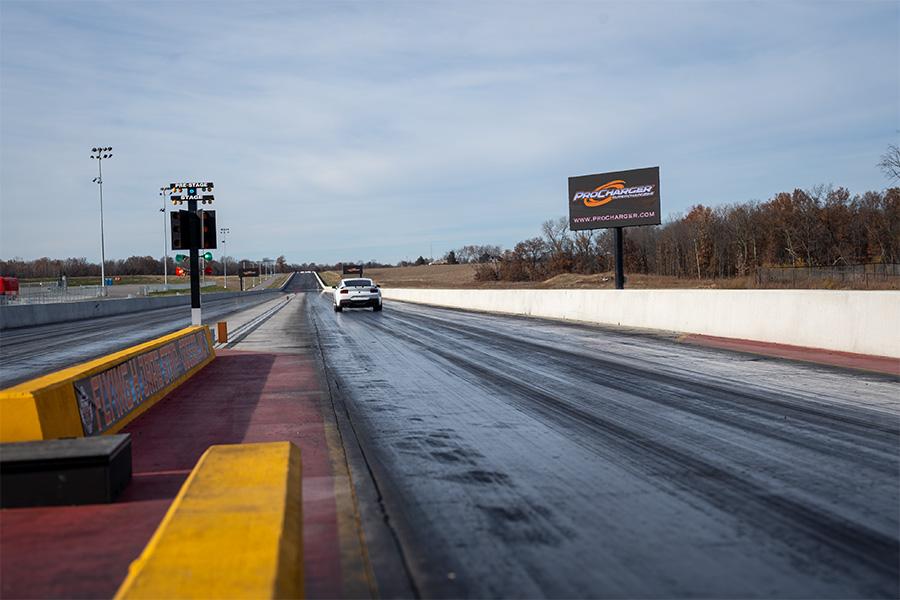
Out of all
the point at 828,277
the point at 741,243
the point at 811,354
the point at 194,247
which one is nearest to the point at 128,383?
the point at 194,247

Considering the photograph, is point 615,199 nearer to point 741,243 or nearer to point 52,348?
point 52,348

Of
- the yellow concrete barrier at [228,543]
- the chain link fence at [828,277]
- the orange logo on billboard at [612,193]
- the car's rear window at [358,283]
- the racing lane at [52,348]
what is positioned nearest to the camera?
the yellow concrete barrier at [228,543]

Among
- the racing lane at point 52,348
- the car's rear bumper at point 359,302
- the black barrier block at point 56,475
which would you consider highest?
the car's rear bumper at point 359,302

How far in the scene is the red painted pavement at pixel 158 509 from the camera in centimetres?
327

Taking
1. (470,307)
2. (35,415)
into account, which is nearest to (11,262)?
(470,307)

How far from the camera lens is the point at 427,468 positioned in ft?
17.9

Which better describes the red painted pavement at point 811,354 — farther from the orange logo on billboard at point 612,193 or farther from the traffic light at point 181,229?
the orange logo on billboard at point 612,193

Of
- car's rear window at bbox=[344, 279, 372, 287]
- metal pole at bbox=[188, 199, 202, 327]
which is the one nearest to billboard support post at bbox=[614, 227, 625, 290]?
car's rear window at bbox=[344, 279, 372, 287]

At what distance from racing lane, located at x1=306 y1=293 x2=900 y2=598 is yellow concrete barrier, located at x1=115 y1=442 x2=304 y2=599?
2.26 feet

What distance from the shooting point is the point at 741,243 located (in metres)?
99.4

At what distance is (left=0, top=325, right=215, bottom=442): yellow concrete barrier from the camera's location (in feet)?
17.4

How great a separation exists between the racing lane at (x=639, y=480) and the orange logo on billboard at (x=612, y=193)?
75.0ft

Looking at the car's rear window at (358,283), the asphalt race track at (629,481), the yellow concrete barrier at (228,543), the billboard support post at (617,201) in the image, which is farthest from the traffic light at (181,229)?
the billboard support post at (617,201)

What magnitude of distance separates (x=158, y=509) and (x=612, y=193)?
31127mm
